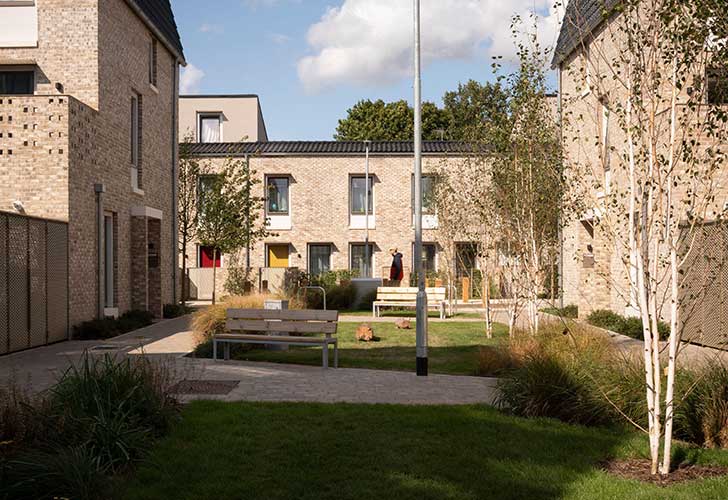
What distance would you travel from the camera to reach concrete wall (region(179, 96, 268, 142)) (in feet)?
140

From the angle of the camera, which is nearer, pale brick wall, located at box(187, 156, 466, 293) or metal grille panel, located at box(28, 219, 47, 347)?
metal grille panel, located at box(28, 219, 47, 347)

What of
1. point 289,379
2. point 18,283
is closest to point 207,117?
point 18,283

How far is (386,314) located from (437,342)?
7.61 metres

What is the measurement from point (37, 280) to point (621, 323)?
12112 mm

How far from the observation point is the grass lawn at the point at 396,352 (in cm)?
1184

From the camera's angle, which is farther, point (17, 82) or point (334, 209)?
point (334, 209)

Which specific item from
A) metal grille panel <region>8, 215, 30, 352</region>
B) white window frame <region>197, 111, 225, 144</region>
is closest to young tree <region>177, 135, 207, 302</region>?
white window frame <region>197, 111, 225, 144</region>

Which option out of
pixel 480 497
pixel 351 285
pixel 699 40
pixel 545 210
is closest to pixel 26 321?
pixel 545 210

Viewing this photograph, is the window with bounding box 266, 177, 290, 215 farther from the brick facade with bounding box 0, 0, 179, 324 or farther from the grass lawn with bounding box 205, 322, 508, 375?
the grass lawn with bounding box 205, 322, 508, 375

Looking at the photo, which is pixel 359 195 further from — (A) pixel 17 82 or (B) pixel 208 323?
(B) pixel 208 323

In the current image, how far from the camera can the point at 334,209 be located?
34.8 metres

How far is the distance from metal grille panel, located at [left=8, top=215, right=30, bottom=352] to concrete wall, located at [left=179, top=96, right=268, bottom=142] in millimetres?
30095

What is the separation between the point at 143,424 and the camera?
673cm

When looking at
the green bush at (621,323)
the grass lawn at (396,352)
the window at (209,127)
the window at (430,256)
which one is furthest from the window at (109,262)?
the window at (209,127)
